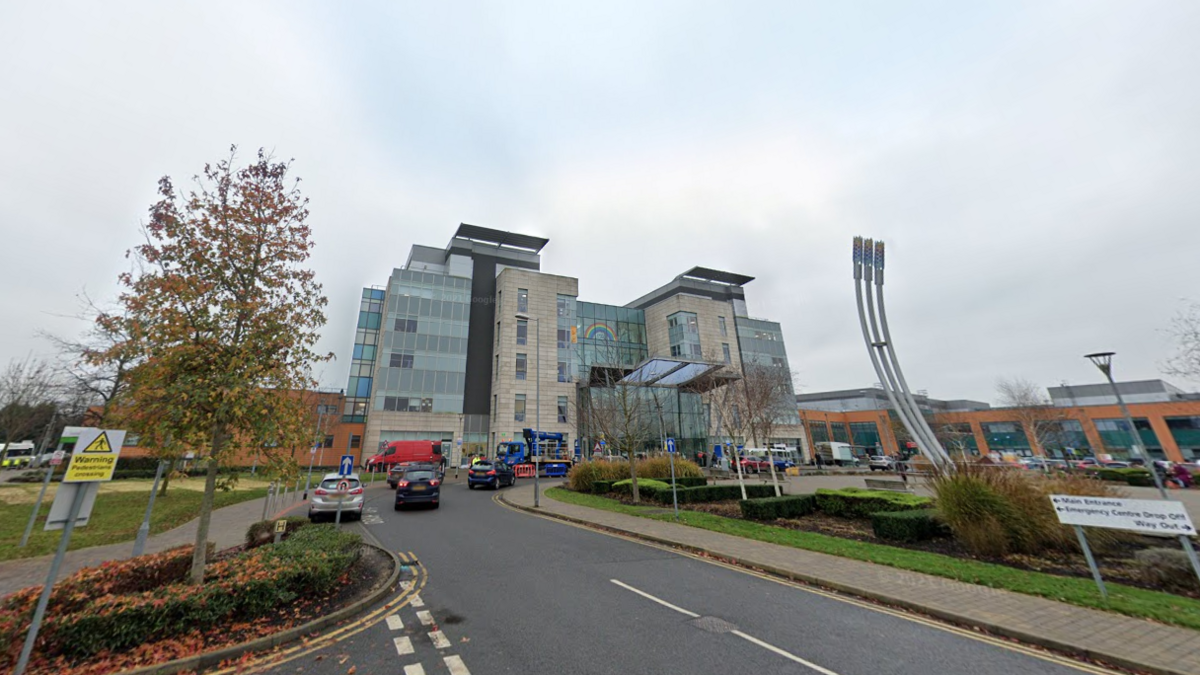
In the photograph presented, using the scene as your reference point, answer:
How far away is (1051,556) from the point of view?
9.80m

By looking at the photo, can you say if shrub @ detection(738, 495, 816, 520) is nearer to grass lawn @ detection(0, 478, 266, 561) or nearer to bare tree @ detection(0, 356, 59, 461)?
grass lawn @ detection(0, 478, 266, 561)

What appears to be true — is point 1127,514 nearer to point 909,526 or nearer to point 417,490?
point 909,526

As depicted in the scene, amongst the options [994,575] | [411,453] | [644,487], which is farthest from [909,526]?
[411,453]

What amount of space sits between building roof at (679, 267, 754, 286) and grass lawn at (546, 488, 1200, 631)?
59.2 meters

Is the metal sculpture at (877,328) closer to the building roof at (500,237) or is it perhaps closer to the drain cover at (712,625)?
the drain cover at (712,625)

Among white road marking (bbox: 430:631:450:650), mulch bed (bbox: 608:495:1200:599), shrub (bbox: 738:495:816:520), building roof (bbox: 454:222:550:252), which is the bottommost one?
mulch bed (bbox: 608:495:1200:599)

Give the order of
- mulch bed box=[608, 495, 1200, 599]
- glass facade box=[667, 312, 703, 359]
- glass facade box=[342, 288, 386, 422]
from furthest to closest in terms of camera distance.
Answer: glass facade box=[667, 312, 703, 359] → glass facade box=[342, 288, 386, 422] → mulch bed box=[608, 495, 1200, 599]

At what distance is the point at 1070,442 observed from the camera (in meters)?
59.2

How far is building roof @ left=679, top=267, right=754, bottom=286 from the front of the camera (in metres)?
70.1

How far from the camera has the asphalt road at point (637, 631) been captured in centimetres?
519

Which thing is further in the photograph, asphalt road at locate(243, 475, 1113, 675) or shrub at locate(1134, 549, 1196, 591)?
shrub at locate(1134, 549, 1196, 591)

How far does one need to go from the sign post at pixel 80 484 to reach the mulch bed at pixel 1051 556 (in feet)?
52.4

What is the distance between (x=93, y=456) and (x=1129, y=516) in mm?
15597

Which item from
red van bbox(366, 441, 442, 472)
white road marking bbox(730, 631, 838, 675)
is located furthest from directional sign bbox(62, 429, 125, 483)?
red van bbox(366, 441, 442, 472)
